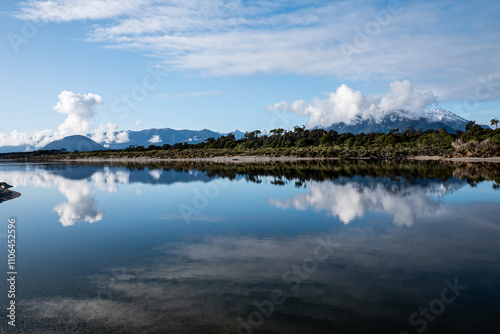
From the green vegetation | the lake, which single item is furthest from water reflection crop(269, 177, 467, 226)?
the green vegetation

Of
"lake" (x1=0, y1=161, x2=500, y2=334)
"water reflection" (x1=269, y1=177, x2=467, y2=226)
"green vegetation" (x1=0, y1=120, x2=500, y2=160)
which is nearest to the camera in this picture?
"lake" (x1=0, y1=161, x2=500, y2=334)

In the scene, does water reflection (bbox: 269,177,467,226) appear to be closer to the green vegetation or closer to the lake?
the lake

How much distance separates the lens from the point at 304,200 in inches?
995

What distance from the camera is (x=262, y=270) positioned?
11.0 meters

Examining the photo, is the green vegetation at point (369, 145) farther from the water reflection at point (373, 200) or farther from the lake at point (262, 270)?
the lake at point (262, 270)

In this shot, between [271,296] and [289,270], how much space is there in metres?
2.00

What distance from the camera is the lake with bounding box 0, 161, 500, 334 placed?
801 centimetres

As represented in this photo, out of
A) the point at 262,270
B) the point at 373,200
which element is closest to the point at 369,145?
the point at 373,200

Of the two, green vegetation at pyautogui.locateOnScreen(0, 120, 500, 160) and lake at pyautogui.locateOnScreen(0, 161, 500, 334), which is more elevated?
green vegetation at pyautogui.locateOnScreen(0, 120, 500, 160)

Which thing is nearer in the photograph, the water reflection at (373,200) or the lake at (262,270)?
the lake at (262,270)

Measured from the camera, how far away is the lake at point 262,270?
26.3ft

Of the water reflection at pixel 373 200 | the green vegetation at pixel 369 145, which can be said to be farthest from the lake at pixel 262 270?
the green vegetation at pixel 369 145

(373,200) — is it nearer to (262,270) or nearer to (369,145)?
(262,270)

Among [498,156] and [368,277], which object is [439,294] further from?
[498,156]
